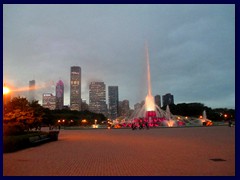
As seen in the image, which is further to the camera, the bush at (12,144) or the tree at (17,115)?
the tree at (17,115)

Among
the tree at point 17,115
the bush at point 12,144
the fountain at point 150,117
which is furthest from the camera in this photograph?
the fountain at point 150,117

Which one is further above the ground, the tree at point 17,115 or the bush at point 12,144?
the tree at point 17,115

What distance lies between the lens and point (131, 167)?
1113 cm

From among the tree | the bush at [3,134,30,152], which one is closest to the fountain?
the tree

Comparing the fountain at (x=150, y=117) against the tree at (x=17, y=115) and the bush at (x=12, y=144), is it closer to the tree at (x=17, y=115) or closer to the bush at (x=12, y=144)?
the tree at (x=17, y=115)

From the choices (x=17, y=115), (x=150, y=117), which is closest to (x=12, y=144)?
(x=17, y=115)

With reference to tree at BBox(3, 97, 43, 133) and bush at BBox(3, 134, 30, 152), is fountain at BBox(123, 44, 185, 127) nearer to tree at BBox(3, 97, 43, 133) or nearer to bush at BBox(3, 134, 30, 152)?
tree at BBox(3, 97, 43, 133)

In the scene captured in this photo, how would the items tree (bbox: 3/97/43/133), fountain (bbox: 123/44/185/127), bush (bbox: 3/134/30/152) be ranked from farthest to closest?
fountain (bbox: 123/44/185/127) → tree (bbox: 3/97/43/133) → bush (bbox: 3/134/30/152)

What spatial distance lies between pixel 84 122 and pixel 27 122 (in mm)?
89543

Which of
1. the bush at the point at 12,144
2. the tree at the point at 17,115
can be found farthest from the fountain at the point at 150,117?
the bush at the point at 12,144

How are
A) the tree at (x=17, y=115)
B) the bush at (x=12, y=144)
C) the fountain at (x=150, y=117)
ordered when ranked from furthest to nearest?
the fountain at (x=150, y=117)
the tree at (x=17, y=115)
the bush at (x=12, y=144)

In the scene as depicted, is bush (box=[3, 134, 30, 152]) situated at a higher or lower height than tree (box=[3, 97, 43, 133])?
lower
